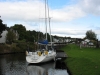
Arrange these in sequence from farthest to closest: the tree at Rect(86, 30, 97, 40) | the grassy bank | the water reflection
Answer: the tree at Rect(86, 30, 97, 40), the water reflection, the grassy bank

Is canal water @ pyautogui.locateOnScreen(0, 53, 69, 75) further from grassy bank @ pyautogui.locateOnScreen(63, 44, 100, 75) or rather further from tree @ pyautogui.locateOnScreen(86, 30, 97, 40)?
tree @ pyautogui.locateOnScreen(86, 30, 97, 40)

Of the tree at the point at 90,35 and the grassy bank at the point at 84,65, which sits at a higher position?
the tree at the point at 90,35

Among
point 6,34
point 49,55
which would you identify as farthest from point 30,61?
point 6,34

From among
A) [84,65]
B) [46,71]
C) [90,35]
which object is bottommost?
[46,71]

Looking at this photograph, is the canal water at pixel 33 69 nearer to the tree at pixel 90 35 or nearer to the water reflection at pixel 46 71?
the water reflection at pixel 46 71

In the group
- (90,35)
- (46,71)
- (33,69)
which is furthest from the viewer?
(90,35)

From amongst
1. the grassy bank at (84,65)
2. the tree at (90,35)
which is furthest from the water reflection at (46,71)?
the tree at (90,35)

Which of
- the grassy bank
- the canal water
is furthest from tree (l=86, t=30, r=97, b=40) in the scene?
the grassy bank

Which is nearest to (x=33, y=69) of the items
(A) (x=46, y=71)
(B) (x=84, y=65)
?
(A) (x=46, y=71)

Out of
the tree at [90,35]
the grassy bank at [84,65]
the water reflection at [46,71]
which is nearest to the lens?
the grassy bank at [84,65]

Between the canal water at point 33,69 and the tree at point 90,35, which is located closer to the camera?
the canal water at point 33,69

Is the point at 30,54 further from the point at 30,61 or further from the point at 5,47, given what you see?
the point at 5,47

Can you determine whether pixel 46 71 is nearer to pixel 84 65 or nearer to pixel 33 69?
pixel 33 69

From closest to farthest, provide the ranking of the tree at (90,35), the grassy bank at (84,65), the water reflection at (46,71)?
the grassy bank at (84,65), the water reflection at (46,71), the tree at (90,35)
